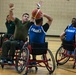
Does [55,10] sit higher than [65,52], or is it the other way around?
[55,10]

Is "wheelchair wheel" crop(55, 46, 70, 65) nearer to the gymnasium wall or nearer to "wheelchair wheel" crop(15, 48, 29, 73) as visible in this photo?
"wheelchair wheel" crop(15, 48, 29, 73)

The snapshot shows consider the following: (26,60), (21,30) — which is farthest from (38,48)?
(21,30)

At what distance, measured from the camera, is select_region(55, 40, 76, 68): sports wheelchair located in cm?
547

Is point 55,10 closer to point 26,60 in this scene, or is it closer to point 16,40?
point 16,40

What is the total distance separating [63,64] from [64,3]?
6.86m

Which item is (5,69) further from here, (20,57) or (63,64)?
(63,64)

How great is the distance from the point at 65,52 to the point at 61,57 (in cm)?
25

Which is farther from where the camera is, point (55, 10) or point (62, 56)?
point (55, 10)

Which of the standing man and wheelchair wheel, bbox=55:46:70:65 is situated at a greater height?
the standing man

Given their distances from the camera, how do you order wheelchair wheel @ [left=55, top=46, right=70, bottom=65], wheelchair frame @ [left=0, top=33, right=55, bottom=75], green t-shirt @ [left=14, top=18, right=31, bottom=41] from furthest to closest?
1. wheelchair wheel @ [left=55, top=46, right=70, bottom=65]
2. green t-shirt @ [left=14, top=18, right=31, bottom=41]
3. wheelchair frame @ [left=0, top=33, right=55, bottom=75]

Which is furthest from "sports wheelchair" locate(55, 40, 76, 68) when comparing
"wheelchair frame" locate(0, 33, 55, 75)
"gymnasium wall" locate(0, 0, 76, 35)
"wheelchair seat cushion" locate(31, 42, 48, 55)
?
"gymnasium wall" locate(0, 0, 76, 35)

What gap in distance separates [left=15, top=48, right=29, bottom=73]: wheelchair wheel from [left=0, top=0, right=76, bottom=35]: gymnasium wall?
309 inches

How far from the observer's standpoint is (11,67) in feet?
18.1

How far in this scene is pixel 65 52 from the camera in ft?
18.8
